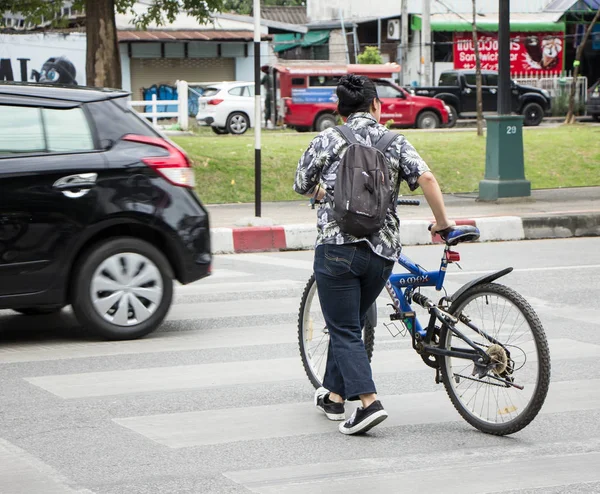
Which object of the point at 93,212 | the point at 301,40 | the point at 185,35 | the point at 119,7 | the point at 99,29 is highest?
the point at 301,40

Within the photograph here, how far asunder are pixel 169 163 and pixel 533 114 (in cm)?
2812

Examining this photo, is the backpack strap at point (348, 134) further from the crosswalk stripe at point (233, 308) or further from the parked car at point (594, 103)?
the parked car at point (594, 103)

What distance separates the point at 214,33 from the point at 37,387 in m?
33.7

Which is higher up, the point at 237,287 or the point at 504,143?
the point at 504,143

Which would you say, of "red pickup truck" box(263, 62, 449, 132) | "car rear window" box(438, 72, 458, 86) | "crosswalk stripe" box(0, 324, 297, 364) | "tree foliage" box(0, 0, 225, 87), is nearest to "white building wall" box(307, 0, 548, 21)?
"car rear window" box(438, 72, 458, 86)

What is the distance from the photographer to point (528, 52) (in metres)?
43.9

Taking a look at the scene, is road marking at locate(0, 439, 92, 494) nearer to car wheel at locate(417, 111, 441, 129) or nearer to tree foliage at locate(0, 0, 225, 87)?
tree foliage at locate(0, 0, 225, 87)

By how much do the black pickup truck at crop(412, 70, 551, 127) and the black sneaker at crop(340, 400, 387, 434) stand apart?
29.1m

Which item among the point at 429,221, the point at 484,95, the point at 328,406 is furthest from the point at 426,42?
the point at 328,406

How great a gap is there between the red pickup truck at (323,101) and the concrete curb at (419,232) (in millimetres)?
15922

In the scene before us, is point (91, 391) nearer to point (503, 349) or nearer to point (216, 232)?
point (503, 349)

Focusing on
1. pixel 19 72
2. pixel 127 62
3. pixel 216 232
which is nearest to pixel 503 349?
pixel 216 232

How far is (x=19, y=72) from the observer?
31.9m

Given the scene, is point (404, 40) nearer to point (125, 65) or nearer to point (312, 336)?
point (125, 65)
